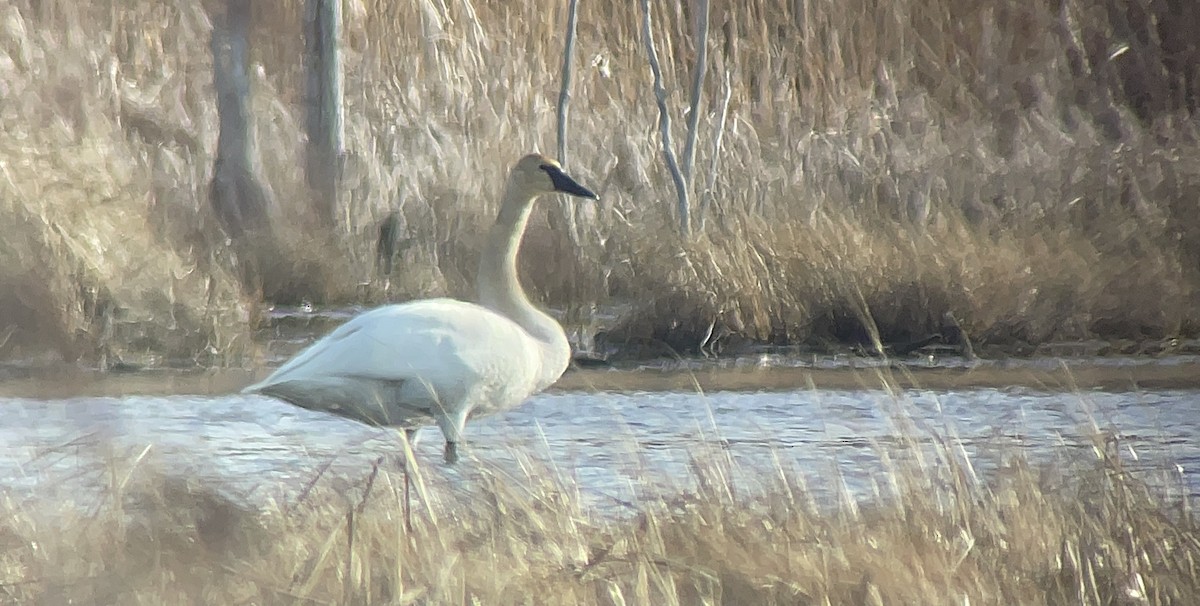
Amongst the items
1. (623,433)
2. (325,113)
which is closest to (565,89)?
(325,113)

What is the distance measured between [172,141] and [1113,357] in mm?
5404

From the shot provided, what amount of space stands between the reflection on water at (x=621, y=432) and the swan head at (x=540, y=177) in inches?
27.7

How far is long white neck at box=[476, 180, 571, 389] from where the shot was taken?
504cm

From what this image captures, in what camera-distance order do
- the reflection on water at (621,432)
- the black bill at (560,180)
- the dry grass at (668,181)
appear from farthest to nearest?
1. the dry grass at (668,181)
2. the black bill at (560,180)
3. the reflection on water at (621,432)

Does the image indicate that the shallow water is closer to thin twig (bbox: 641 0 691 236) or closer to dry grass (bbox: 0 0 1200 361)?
dry grass (bbox: 0 0 1200 361)

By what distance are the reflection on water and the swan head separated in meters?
0.70

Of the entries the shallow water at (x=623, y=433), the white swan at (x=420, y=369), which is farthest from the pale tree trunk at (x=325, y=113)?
the white swan at (x=420, y=369)

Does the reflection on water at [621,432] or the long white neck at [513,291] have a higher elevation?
the long white neck at [513,291]

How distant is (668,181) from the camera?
8461 millimetres

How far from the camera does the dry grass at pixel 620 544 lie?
3213mm

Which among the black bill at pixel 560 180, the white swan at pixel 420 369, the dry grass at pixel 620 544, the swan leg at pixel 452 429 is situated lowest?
the dry grass at pixel 620 544

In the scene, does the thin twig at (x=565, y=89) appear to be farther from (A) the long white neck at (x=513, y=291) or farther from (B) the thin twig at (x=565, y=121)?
(A) the long white neck at (x=513, y=291)

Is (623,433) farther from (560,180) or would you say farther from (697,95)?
(697,95)

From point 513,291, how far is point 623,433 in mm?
1225
